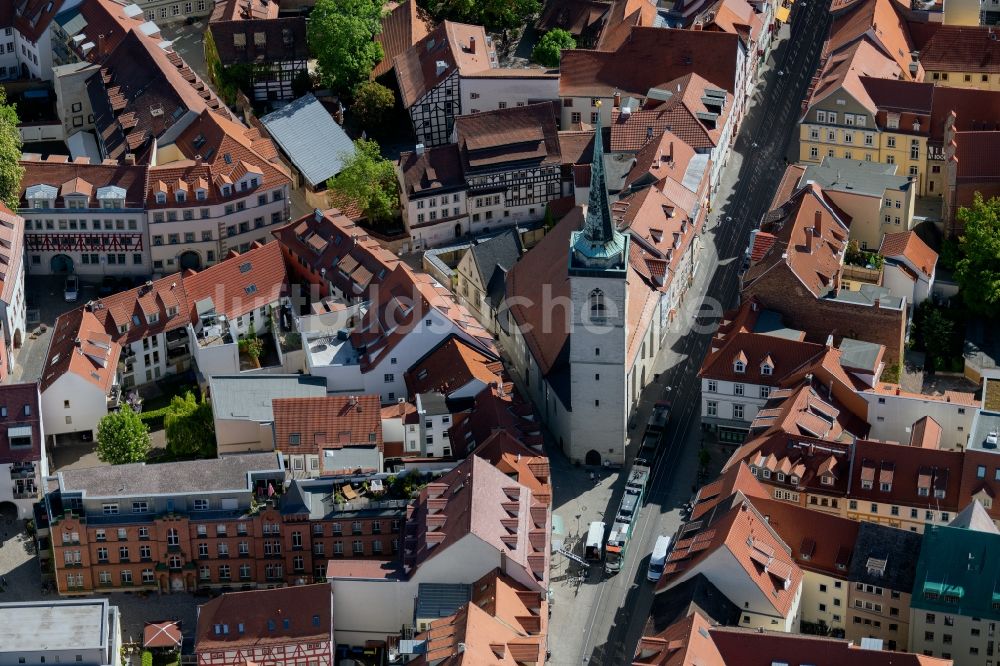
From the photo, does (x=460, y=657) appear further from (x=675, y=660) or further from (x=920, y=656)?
(x=920, y=656)

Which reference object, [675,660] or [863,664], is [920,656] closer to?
[863,664]

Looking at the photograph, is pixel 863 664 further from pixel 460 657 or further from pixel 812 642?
pixel 460 657

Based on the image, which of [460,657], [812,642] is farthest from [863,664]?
[460,657]

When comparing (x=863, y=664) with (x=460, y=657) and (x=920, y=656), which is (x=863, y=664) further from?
(x=460, y=657)

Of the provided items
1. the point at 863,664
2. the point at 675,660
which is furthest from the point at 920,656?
the point at 675,660

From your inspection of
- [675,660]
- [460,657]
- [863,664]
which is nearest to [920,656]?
[863,664]
